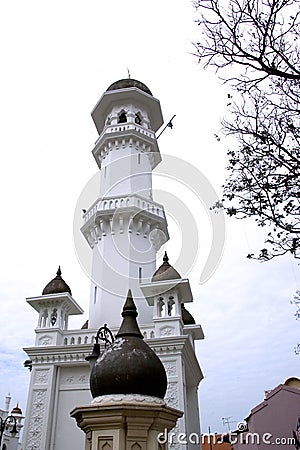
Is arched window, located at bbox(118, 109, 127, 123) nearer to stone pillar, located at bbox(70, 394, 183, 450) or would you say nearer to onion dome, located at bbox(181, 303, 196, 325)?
onion dome, located at bbox(181, 303, 196, 325)

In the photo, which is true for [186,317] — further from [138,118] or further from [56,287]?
[138,118]

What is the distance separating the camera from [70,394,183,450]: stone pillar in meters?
4.41

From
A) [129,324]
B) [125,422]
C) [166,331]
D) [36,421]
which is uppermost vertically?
[166,331]

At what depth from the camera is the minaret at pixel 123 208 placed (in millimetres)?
17531

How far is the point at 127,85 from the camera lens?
2280 centimetres

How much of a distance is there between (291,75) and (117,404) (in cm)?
491

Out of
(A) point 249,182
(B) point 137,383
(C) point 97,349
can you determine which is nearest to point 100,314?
(C) point 97,349

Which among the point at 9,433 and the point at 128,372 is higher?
the point at 9,433

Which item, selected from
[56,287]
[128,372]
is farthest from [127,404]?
[56,287]

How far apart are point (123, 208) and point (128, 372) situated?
13.8 m

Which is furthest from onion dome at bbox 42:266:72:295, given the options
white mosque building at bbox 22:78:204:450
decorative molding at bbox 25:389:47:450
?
decorative molding at bbox 25:389:47:450

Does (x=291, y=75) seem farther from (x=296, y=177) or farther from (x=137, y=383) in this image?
(x=137, y=383)

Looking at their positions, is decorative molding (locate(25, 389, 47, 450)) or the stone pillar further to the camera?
decorative molding (locate(25, 389, 47, 450))

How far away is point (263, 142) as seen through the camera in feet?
23.7
